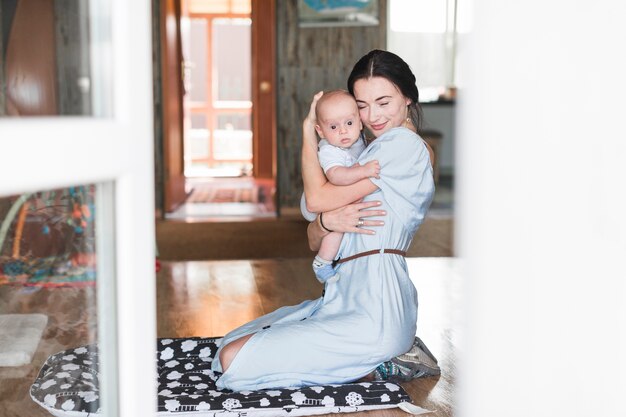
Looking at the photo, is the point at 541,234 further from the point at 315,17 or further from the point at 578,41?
the point at 315,17

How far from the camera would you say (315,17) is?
257 inches

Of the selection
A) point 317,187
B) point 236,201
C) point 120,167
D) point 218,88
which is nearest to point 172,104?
point 236,201

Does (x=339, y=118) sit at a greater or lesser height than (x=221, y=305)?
greater

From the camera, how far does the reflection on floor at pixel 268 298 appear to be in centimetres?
254

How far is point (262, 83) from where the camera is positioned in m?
7.90

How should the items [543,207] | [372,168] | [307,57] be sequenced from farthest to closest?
[307,57] → [372,168] → [543,207]

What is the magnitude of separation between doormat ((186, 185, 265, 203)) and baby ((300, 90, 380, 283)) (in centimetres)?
→ 484

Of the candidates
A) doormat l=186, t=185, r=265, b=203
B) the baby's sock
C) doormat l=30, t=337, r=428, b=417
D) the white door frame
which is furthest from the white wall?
doormat l=186, t=185, r=265, b=203

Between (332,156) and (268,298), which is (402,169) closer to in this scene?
(332,156)

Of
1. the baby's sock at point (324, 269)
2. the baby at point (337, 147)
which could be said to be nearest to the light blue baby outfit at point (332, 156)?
the baby at point (337, 147)

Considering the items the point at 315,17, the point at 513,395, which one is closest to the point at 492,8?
the point at 513,395

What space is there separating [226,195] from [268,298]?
4.24 metres

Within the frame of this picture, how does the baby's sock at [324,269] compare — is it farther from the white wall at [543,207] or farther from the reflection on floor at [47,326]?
the white wall at [543,207]

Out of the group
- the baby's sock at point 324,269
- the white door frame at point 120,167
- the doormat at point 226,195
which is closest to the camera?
the white door frame at point 120,167
